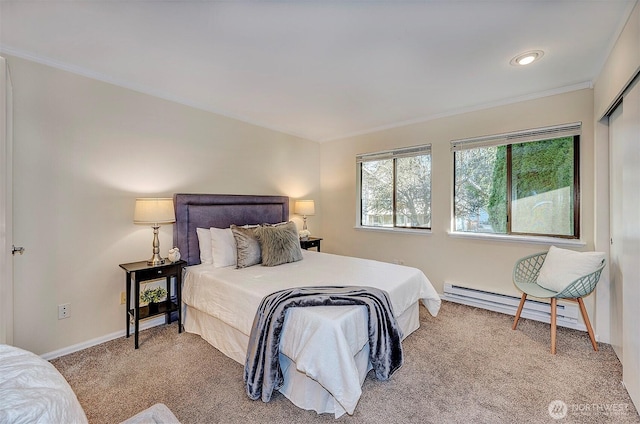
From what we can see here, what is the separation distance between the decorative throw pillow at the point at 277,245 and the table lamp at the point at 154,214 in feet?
2.91

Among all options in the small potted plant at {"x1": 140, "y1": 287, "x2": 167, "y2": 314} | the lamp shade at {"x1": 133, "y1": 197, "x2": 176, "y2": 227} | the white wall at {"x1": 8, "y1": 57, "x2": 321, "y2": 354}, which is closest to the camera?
the white wall at {"x1": 8, "y1": 57, "x2": 321, "y2": 354}

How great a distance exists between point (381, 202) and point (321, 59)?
258cm

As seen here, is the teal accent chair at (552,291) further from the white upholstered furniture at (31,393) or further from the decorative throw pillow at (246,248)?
the white upholstered furniture at (31,393)

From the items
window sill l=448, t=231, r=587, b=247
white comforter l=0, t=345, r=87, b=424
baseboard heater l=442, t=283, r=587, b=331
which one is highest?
window sill l=448, t=231, r=587, b=247

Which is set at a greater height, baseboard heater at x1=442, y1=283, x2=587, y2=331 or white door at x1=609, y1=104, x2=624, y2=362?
white door at x1=609, y1=104, x2=624, y2=362

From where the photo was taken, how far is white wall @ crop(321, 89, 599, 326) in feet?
9.20

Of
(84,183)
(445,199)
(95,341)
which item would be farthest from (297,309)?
(445,199)

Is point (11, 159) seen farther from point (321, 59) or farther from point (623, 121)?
point (623, 121)

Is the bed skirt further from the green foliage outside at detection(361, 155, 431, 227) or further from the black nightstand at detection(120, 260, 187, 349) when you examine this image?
the green foliage outside at detection(361, 155, 431, 227)

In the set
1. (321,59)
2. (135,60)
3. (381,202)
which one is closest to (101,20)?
(135,60)

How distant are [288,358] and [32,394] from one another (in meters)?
1.39

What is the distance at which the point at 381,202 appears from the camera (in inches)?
174

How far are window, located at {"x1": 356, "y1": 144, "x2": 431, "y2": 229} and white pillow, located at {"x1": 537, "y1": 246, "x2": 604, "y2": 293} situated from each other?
1.44 metres

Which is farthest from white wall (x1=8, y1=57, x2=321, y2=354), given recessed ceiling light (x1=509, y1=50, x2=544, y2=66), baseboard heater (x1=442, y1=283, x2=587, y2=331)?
baseboard heater (x1=442, y1=283, x2=587, y2=331)
